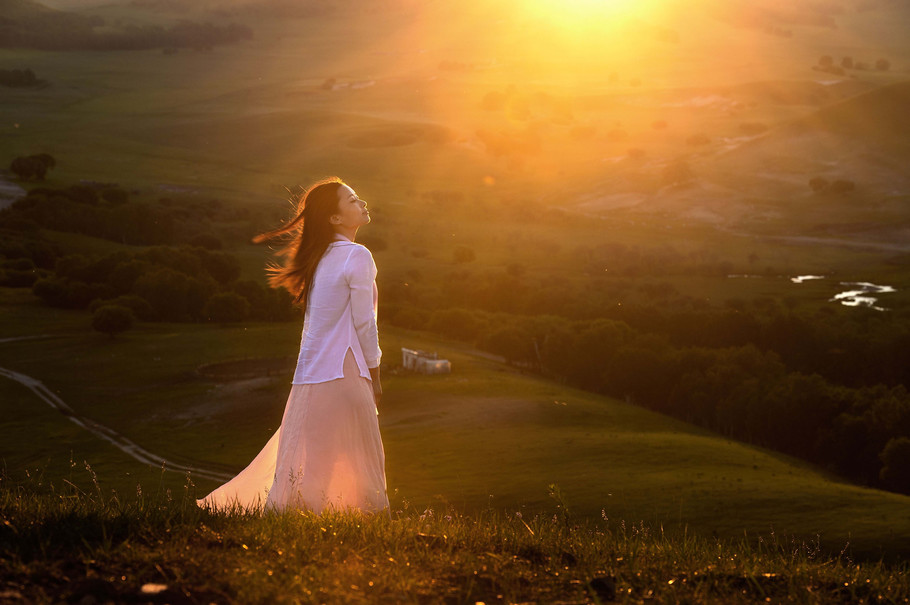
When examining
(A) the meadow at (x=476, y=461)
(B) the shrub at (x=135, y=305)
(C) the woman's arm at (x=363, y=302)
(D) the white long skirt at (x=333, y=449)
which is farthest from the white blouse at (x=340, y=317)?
(B) the shrub at (x=135, y=305)

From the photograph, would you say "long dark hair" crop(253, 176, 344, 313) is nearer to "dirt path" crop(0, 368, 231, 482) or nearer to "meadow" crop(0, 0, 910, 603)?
"meadow" crop(0, 0, 910, 603)

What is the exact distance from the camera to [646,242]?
18525cm

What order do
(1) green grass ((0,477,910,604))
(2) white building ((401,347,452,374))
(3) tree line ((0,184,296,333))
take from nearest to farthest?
(1) green grass ((0,477,910,604))
(2) white building ((401,347,452,374))
(3) tree line ((0,184,296,333))

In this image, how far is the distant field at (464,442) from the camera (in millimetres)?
36438

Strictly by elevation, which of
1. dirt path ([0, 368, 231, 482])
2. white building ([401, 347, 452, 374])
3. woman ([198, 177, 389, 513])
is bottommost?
dirt path ([0, 368, 231, 482])

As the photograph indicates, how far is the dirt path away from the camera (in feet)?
155

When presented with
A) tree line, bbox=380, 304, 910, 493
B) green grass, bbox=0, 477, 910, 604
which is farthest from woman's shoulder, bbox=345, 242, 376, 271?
tree line, bbox=380, 304, 910, 493

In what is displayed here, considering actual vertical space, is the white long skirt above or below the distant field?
above

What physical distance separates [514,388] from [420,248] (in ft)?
354

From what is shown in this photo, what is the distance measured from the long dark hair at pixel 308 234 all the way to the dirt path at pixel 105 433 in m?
33.8

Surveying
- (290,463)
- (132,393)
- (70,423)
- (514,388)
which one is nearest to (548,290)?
(514,388)

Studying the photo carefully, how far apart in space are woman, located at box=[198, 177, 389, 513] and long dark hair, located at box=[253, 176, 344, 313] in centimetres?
1

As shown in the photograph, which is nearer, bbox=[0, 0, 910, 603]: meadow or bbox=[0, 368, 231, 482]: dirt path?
bbox=[0, 0, 910, 603]: meadow

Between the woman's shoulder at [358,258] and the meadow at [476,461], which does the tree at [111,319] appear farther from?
the woman's shoulder at [358,258]
